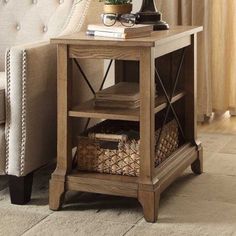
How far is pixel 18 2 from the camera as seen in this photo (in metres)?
2.87

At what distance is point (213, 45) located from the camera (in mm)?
3619

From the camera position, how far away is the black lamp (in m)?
2.49

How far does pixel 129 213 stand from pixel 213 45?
1632 mm

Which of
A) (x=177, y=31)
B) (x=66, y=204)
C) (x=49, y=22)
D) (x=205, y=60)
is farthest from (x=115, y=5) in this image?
(x=205, y=60)

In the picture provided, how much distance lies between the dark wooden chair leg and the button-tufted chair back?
66cm

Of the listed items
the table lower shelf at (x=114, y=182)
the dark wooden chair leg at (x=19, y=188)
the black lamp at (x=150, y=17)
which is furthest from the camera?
the black lamp at (x=150, y=17)

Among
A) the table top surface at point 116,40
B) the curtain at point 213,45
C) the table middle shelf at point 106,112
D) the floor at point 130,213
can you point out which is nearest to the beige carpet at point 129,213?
the floor at point 130,213

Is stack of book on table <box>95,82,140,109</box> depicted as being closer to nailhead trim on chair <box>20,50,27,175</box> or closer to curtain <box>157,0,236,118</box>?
nailhead trim on chair <box>20,50,27,175</box>

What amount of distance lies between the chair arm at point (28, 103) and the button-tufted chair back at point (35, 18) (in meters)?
0.33

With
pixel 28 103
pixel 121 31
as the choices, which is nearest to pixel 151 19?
pixel 121 31

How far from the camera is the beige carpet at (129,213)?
212 cm

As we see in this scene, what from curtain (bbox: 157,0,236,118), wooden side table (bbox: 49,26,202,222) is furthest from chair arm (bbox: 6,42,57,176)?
curtain (bbox: 157,0,236,118)

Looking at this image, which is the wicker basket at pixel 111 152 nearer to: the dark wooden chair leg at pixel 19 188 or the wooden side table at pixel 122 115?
the wooden side table at pixel 122 115

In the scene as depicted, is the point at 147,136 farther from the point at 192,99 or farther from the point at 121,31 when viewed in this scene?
the point at 192,99
